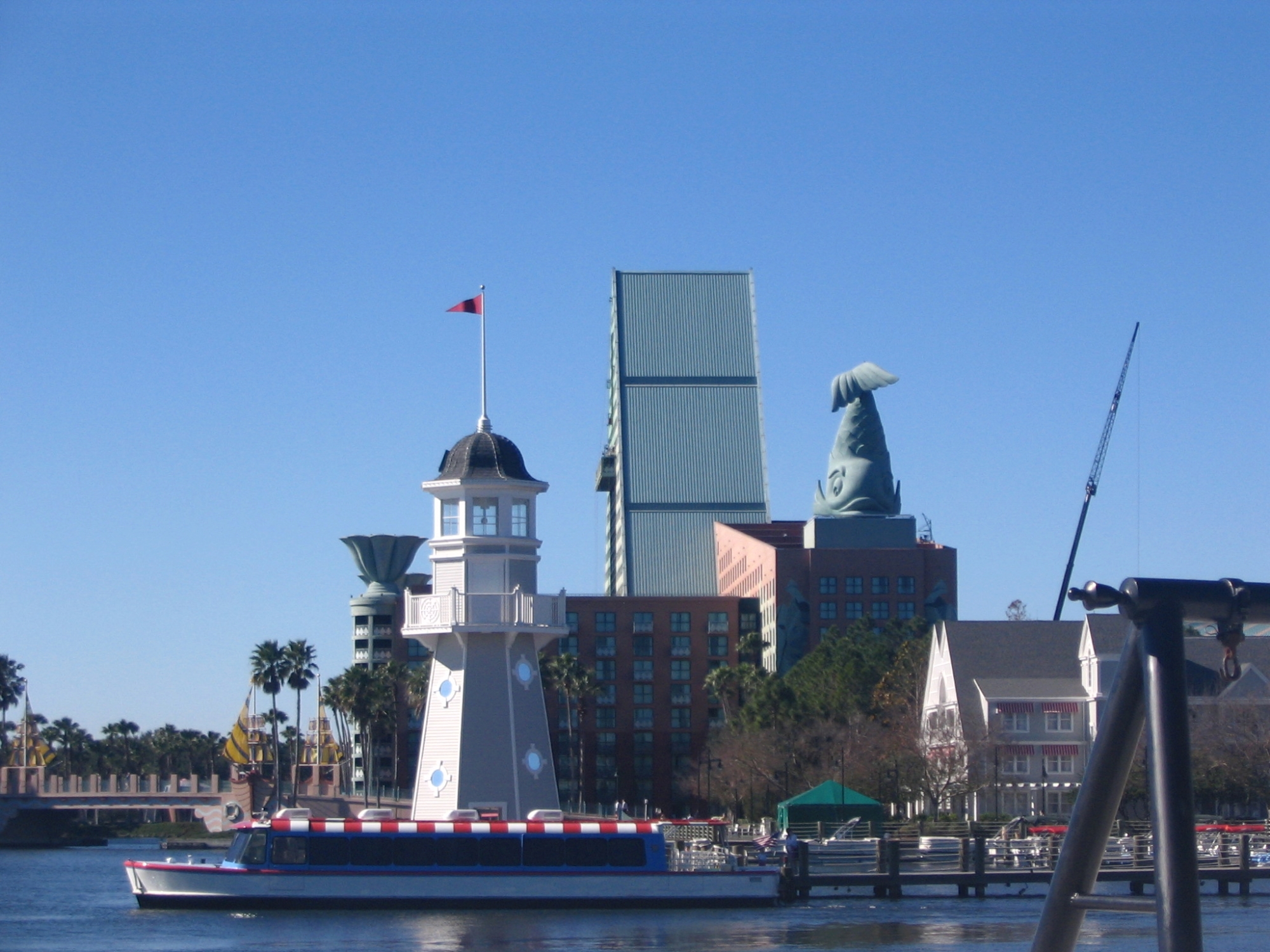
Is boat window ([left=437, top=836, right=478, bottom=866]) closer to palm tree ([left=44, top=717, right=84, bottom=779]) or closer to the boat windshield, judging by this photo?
the boat windshield

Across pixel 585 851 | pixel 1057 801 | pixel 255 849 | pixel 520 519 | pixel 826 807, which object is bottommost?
pixel 1057 801

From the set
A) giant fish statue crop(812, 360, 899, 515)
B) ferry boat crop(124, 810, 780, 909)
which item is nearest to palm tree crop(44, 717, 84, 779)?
giant fish statue crop(812, 360, 899, 515)

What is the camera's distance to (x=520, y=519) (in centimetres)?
4459

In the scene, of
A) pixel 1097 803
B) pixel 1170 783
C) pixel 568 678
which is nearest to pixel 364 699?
pixel 568 678

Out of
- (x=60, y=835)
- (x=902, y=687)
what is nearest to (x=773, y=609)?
(x=902, y=687)

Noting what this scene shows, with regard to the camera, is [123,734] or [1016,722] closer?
[1016,722]

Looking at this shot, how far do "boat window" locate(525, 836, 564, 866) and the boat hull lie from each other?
0.39 meters

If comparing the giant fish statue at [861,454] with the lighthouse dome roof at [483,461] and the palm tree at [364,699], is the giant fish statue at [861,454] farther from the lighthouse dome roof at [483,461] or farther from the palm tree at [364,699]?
the lighthouse dome roof at [483,461]

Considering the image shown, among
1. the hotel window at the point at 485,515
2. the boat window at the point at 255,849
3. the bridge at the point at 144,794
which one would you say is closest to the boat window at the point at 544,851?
the boat window at the point at 255,849

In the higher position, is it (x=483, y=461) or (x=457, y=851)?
(x=483, y=461)

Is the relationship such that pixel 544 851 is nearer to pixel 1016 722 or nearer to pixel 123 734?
pixel 1016 722

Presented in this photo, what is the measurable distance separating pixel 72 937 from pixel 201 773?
496 ft

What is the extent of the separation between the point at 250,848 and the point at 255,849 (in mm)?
185

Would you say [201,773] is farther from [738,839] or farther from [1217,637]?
[1217,637]
